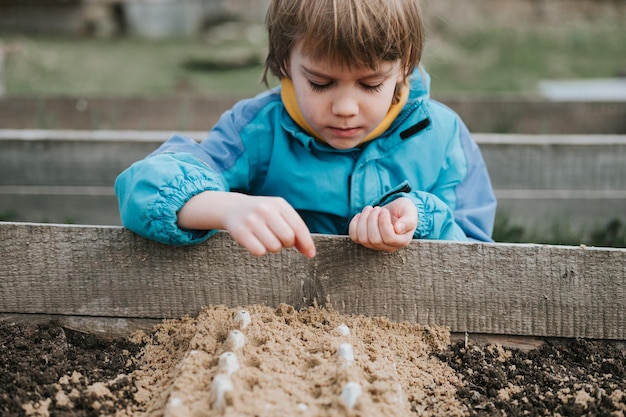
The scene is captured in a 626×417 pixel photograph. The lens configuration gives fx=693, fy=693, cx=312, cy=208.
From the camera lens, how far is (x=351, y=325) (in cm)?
206

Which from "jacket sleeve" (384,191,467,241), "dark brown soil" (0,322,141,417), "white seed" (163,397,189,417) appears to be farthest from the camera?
"jacket sleeve" (384,191,467,241)

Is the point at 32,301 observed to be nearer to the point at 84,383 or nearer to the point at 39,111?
the point at 84,383

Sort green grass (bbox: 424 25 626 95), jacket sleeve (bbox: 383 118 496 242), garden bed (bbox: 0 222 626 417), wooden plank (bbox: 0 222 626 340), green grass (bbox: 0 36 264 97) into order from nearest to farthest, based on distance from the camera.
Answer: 1. garden bed (bbox: 0 222 626 417)
2. wooden plank (bbox: 0 222 626 340)
3. jacket sleeve (bbox: 383 118 496 242)
4. green grass (bbox: 0 36 264 97)
5. green grass (bbox: 424 25 626 95)

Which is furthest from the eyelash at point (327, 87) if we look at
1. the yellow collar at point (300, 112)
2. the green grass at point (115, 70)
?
the green grass at point (115, 70)

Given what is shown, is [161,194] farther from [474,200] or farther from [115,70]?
[115,70]

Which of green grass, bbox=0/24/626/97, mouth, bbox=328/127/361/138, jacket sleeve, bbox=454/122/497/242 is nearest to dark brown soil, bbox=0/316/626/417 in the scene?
jacket sleeve, bbox=454/122/497/242

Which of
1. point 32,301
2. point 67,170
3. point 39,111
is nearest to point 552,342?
point 32,301

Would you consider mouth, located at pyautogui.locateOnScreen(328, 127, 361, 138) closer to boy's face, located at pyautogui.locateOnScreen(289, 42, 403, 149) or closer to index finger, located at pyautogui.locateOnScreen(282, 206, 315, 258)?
boy's face, located at pyautogui.locateOnScreen(289, 42, 403, 149)

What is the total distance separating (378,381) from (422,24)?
4.20 feet

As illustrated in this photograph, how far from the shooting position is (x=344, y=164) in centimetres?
264

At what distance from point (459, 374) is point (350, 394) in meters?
0.50

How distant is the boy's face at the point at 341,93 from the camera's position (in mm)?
2199

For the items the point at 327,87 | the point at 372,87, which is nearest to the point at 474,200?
the point at 372,87

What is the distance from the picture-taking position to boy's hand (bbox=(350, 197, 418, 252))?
78.0 inches
